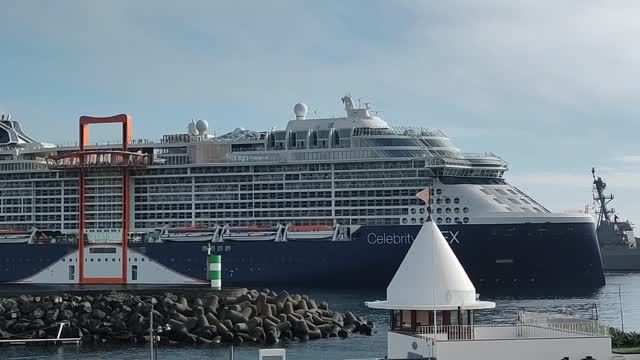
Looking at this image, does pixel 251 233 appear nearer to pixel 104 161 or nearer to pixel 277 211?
pixel 277 211

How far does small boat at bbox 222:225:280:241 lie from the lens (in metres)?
68.8

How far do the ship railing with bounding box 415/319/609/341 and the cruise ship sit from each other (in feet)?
A: 138

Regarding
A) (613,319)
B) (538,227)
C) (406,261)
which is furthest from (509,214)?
(406,261)

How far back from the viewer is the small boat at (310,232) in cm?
6719

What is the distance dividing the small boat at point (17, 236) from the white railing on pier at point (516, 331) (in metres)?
57.1

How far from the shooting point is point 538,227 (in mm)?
63531

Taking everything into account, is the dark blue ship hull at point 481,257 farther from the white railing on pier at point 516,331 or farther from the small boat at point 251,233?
the white railing on pier at point 516,331

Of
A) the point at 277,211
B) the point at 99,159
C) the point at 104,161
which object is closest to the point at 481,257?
the point at 277,211

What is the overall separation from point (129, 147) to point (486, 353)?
Answer: 5698 cm

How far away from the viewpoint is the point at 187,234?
70.9m

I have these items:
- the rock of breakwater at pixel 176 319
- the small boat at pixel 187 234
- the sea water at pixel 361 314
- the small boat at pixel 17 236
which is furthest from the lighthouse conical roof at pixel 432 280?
the small boat at pixel 17 236

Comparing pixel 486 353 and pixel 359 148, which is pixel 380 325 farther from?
A: pixel 486 353

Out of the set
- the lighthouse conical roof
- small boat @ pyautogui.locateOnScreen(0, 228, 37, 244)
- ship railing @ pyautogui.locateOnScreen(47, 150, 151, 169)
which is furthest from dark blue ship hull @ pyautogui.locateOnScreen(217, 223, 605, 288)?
the lighthouse conical roof

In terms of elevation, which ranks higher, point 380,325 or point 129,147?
point 129,147
